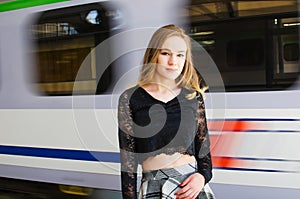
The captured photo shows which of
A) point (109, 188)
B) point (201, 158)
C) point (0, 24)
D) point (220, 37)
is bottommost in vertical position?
point (109, 188)

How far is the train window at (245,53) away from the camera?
2979mm

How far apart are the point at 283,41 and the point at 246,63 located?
0.95 ft

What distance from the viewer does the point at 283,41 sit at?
290 centimetres

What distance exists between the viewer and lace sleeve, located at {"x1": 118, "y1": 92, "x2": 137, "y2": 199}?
217cm

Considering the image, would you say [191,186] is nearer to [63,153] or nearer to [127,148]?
[127,148]

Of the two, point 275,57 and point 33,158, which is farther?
point 33,158

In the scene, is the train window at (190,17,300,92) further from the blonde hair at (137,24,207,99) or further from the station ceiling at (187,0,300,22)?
the blonde hair at (137,24,207,99)

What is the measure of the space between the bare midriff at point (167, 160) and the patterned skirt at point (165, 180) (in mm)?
20

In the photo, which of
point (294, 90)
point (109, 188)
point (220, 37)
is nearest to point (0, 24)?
point (109, 188)

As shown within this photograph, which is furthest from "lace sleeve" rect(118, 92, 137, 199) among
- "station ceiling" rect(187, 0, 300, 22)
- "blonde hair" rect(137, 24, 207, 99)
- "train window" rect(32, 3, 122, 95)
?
"train window" rect(32, 3, 122, 95)

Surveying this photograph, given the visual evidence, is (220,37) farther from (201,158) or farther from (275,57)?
(201,158)

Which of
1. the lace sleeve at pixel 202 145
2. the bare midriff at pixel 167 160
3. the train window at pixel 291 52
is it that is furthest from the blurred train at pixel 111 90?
the bare midriff at pixel 167 160

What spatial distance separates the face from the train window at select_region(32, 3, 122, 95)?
140 cm

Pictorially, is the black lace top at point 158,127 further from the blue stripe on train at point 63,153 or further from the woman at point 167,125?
the blue stripe on train at point 63,153
